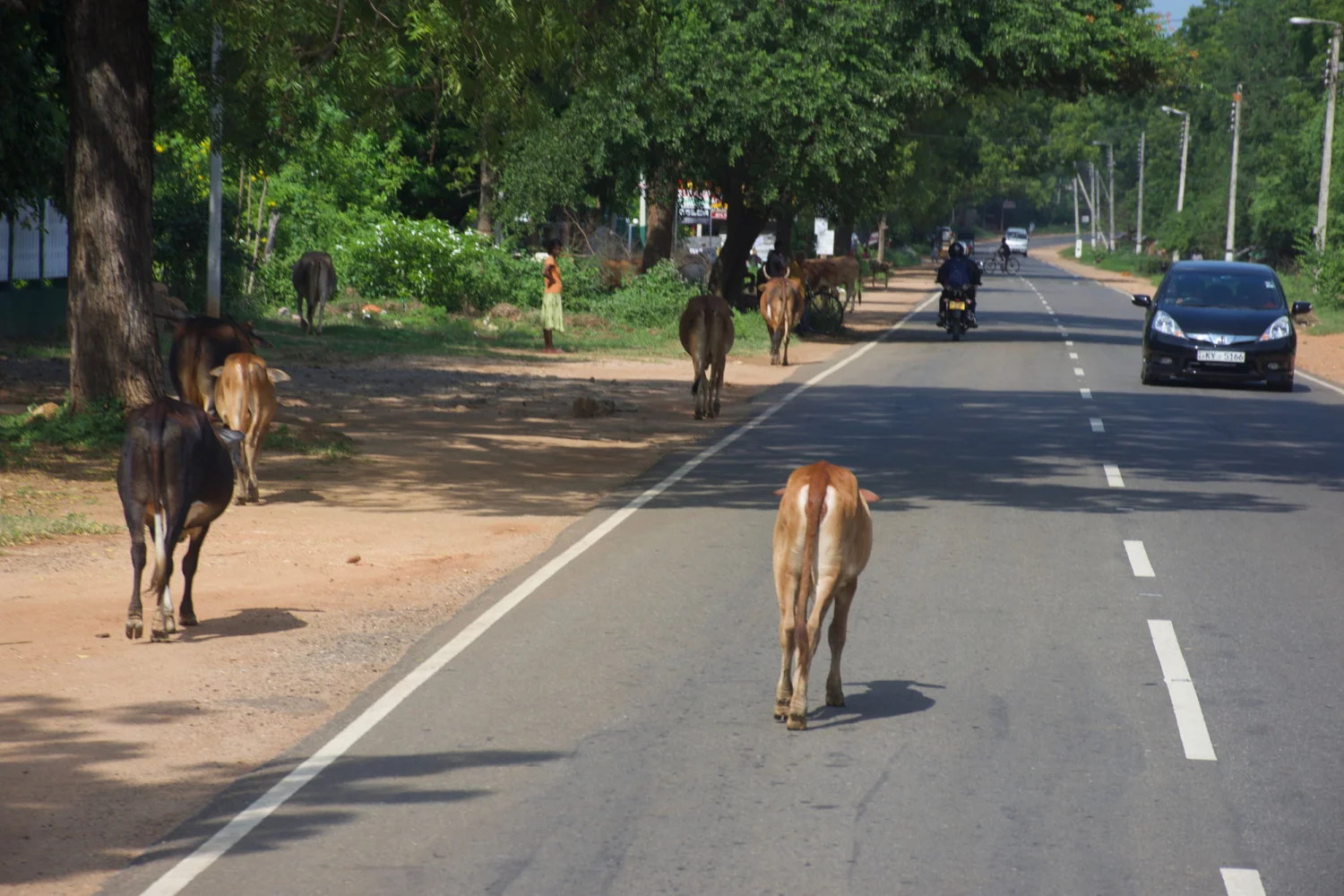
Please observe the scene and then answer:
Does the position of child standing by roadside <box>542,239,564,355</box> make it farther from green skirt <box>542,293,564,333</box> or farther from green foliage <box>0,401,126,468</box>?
green foliage <box>0,401,126,468</box>

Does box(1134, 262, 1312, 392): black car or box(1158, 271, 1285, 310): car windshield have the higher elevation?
box(1158, 271, 1285, 310): car windshield

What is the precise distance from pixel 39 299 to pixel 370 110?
1391cm

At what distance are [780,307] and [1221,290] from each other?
22.3 feet

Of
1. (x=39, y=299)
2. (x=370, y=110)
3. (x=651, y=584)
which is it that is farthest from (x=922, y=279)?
(x=651, y=584)

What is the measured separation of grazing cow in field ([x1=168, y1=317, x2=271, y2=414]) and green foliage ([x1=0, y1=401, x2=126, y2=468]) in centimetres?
176

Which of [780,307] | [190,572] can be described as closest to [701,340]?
[780,307]

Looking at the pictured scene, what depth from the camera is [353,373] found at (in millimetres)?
25062

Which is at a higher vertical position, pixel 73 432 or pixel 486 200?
pixel 486 200

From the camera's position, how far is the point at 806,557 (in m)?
7.06

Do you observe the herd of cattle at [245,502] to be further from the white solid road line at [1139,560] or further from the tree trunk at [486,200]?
the tree trunk at [486,200]

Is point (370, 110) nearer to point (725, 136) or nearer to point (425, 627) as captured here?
point (425, 627)

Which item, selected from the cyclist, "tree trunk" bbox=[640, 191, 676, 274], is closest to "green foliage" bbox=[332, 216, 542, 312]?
"tree trunk" bbox=[640, 191, 676, 274]

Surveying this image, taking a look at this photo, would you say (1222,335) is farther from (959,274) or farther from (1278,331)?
(959,274)

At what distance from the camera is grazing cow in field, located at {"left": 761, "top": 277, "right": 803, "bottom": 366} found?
27672 mm
